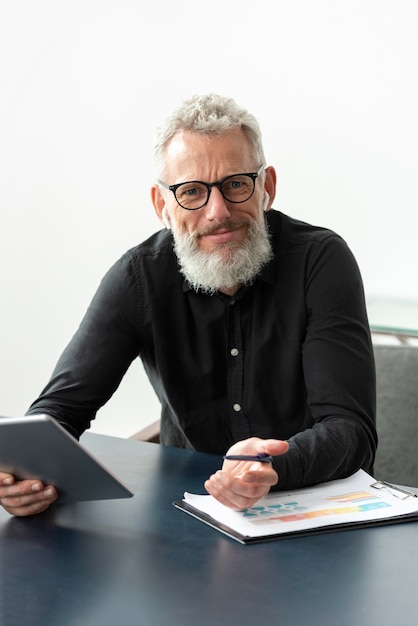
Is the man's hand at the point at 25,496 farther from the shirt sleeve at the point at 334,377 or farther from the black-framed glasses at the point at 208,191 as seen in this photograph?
the black-framed glasses at the point at 208,191

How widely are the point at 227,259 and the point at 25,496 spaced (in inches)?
31.3

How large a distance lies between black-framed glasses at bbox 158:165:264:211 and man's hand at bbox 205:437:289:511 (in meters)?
0.73

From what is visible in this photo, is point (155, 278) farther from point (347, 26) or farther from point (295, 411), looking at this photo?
point (347, 26)

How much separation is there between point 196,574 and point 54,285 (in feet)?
7.34

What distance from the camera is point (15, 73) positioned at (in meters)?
3.17

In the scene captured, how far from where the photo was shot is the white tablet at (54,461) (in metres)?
1.44

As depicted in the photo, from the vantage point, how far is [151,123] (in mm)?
3428

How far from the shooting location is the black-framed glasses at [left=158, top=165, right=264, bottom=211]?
208 centimetres

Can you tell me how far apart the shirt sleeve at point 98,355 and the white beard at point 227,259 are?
177mm

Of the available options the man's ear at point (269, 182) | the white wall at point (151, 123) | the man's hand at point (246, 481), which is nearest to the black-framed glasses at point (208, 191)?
the man's ear at point (269, 182)

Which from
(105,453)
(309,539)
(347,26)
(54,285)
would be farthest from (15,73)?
(309,539)

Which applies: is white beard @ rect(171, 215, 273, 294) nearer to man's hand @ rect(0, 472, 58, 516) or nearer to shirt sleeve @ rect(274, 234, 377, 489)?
shirt sleeve @ rect(274, 234, 377, 489)

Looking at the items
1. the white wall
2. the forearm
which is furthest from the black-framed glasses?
the white wall

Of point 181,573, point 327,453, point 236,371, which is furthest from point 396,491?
point 236,371
